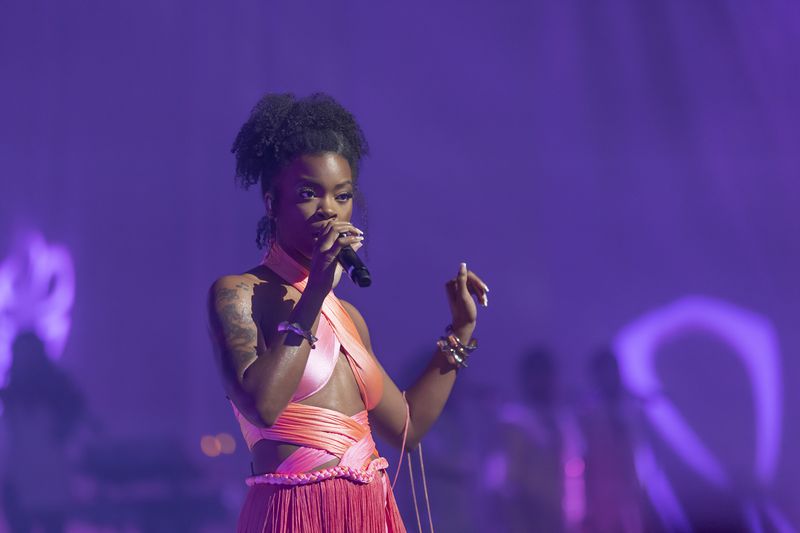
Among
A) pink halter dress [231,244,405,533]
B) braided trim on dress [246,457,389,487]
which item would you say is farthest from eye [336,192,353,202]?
braided trim on dress [246,457,389,487]

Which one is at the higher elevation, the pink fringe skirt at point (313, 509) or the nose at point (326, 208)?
the nose at point (326, 208)

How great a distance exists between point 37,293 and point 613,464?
198 cm

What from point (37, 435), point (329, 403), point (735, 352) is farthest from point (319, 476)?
point (735, 352)

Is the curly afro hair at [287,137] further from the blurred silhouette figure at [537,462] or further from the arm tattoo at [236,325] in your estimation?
the blurred silhouette figure at [537,462]

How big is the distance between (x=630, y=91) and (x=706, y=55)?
32 centimetres

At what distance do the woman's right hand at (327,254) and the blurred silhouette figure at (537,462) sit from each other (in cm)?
171

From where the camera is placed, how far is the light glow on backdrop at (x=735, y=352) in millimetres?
3082

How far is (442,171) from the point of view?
2986 mm

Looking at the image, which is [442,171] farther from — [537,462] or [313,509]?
[313,509]

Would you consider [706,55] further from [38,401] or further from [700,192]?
[38,401]

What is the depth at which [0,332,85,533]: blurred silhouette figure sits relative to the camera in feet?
8.79

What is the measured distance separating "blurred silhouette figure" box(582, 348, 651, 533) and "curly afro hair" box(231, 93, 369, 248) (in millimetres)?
1722

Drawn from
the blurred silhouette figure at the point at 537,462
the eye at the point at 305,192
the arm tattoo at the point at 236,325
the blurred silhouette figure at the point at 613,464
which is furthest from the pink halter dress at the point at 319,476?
the blurred silhouette figure at the point at 613,464

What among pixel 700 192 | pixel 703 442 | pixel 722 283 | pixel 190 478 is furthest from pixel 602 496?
pixel 190 478
